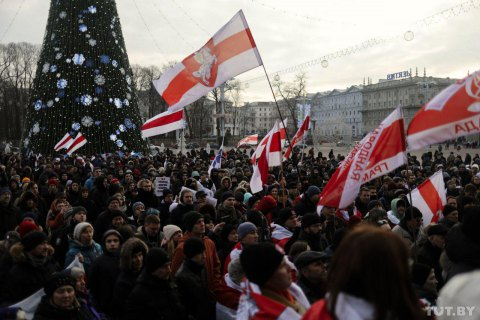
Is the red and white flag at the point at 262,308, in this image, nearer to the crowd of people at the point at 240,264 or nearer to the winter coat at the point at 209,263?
the crowd of people at the point at 240,264

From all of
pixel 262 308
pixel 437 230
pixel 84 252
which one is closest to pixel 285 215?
pixel 437 230

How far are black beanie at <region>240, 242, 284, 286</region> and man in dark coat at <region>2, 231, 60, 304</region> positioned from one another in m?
2.30

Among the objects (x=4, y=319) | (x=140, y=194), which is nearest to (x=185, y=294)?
(x=4, y=319)

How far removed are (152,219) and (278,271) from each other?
3.40 m

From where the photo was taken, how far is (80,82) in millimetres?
19125

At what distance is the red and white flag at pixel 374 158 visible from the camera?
5.11 meters

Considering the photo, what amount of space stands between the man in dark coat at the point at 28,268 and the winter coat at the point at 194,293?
47.3 inches

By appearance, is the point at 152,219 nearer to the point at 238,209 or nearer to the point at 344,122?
the point at 238,209

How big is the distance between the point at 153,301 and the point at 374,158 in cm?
269

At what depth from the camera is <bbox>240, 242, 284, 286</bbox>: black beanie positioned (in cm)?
285

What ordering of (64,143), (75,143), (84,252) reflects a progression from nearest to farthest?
1. (84,252)
2. (75,143)
3. (64,143)

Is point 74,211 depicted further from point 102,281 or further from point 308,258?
point 308,258

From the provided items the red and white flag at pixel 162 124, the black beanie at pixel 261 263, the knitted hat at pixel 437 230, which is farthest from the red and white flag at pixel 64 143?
the black beanie at pixel 261 263

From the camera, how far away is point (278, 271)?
2861mm
